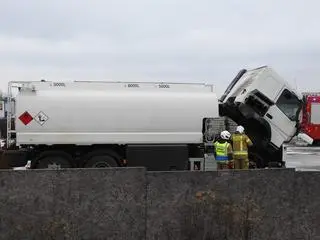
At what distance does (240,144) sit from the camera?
13.8m

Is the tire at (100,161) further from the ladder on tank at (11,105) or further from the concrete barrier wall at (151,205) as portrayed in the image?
the concrete barrier wall at (151,205)

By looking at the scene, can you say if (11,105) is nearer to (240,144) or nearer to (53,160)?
(53,160)

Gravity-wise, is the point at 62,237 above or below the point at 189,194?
below

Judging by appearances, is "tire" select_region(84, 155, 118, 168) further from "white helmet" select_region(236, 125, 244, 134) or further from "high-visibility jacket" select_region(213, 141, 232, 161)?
"white helmet" select_region(236, 125, 244, 134)

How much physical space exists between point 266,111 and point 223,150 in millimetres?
2224

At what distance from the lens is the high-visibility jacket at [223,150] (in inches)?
528

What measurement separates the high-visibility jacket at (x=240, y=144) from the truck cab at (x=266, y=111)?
1047 mm

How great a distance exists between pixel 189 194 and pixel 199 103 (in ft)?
23.4

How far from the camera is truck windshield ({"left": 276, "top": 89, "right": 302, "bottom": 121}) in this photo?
49.2 feet

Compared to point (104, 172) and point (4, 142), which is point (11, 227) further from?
point (4, 142)

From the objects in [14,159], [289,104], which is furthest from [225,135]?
[14,159]

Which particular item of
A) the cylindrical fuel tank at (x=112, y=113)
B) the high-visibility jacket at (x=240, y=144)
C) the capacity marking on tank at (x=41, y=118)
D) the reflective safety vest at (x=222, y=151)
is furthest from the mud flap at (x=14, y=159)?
the high-visibility jacket at (x=240, y=144)

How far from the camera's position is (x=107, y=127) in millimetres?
13875

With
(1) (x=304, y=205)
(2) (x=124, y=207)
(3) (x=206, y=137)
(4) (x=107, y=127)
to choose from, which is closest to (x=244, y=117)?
(3) (x=206, y=137)
